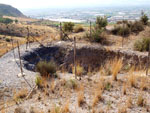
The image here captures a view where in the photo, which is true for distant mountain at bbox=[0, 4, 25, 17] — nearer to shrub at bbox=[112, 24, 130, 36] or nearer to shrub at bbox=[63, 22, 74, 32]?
shrub at bbox=[63, 22, 74, 32]

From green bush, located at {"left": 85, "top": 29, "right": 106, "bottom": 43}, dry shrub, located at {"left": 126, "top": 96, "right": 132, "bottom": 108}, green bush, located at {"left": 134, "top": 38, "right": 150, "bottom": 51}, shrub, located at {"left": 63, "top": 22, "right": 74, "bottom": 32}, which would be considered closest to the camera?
dry shrub, located at {"left": 126, "top": 96, "right": 132, "bottom": 108}

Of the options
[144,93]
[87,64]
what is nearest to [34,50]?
[87,64]

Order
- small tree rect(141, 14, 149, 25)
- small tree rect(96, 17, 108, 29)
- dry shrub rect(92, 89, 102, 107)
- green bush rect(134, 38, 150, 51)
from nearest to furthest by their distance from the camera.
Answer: dry shrub rect(92, 89, 102, 107)
green bush rect(134, 38, 150, 51)
small tree rect(96, 17, 108, 29)
small tree rect(141, 14, 149, 25)

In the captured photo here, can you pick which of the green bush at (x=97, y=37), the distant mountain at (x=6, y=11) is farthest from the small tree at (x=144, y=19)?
the distant mountain at (x=6, y=11)

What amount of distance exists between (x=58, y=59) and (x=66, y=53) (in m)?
0.81

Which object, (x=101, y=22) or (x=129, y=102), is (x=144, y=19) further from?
(x=129, y=102)

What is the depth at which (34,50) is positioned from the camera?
549 inches

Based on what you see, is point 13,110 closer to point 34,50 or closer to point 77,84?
point 77,84

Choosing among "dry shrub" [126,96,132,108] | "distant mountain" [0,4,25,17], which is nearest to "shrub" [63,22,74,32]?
"dry shrub" [126,96,132,108]

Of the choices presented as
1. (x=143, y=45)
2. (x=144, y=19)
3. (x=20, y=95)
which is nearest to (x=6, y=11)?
(x=144, y=19)

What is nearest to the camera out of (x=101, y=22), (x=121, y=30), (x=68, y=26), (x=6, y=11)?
(x=121, y=30)

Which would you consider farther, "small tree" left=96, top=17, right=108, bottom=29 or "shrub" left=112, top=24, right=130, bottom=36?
"small tree" left=96, top=17, right=108, bottom=29

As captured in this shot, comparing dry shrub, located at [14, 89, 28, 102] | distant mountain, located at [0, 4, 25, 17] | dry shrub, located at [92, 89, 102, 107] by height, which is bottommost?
dry shrub, located at [14, 89, 28, 102]

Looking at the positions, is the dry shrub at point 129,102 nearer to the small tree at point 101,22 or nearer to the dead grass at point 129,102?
the dead grass at point 129,102
